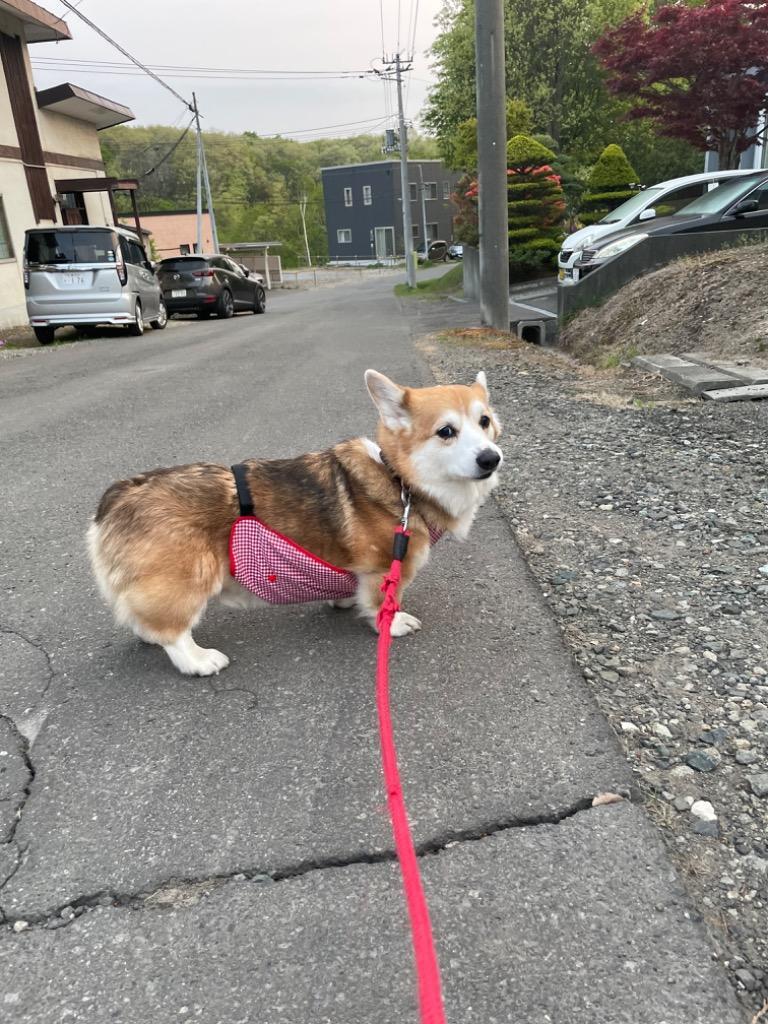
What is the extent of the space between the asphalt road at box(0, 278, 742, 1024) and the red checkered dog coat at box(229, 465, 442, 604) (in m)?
0.35

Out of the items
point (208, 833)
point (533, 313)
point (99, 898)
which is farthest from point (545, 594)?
point (533, 313)

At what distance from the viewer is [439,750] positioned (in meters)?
2.38

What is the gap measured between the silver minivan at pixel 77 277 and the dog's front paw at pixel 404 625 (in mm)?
13119

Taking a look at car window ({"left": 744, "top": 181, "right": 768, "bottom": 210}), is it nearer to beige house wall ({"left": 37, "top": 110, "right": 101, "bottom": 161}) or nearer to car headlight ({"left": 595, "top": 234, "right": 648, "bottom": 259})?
car headlight ({"left": 595, "top": 234, "right": 648, "bottom": 259})

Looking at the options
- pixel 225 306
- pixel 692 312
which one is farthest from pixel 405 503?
pixel 225 306

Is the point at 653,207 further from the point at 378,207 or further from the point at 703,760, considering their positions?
the point at 378,207

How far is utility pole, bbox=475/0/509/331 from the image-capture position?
10555 mm

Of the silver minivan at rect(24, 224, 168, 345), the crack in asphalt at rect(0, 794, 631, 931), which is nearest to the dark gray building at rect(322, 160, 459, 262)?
the silver minivan at rect(24, 224, 168, 345)

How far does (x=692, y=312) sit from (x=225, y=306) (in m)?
15.3

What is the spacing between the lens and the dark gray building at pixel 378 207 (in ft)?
232

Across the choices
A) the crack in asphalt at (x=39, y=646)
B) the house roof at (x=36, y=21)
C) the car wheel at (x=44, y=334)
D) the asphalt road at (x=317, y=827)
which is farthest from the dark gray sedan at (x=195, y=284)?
the crack in asphalt at (x=39, y=646)

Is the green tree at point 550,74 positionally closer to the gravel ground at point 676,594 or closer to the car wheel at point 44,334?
the car wheel at point 44,334

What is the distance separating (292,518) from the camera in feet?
9.46

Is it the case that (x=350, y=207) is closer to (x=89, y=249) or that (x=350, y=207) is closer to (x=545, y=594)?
(x=89, y=249)
